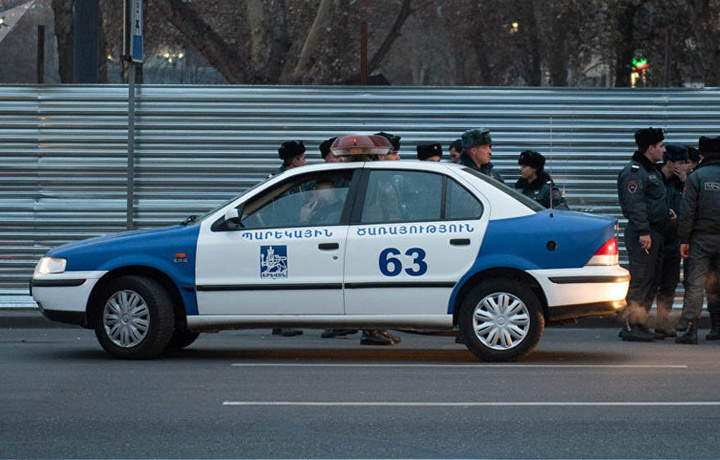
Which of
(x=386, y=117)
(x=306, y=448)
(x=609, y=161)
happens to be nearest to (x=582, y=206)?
(x=609, y=161)

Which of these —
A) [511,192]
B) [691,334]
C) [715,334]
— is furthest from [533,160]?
[715,334]

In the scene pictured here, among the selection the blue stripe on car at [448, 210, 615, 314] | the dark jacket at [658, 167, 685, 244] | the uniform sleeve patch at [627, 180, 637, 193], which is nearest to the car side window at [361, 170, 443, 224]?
the blue stripe on car at [448, 210, 615, 314]

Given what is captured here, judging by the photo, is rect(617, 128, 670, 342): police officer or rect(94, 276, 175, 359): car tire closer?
rect(94, 276, 175, 359): car tire

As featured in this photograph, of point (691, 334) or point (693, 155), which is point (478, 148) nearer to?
point (693, 155)

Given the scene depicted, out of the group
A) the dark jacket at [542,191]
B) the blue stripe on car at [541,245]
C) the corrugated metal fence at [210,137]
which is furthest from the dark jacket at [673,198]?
the blue stripe on car at [541,245]

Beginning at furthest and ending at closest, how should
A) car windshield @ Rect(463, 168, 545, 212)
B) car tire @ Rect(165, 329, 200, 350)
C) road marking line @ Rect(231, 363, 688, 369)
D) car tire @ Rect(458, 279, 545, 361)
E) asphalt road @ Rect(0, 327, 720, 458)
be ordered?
1. car tire @ Rect(165, 329, 200, 350)
2. car windshield @ Rect(463, 168, 545, 212)
3. car tire @ Rect(458, 279, 545, 361)
4. road marking line @ Rect(231, 363, 688, 369)
5. asphalt road @ Rect(0, 327, 720, 458)

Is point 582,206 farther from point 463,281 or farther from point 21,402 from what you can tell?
point 21,402

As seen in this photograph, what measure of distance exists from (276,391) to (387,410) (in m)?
1.08

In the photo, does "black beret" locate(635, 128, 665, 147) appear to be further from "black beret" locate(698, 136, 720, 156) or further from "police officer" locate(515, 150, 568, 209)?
"police officer" locate(515, 150, 568, 209)

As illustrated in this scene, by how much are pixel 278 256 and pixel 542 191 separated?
2.90 metres

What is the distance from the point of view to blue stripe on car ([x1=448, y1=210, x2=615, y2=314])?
415 inches

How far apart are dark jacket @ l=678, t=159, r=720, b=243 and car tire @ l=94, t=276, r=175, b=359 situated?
4.62m

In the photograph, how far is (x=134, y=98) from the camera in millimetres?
15234

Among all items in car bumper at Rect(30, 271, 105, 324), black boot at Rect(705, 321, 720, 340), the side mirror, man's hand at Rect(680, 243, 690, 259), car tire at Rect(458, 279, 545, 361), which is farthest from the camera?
black boot at Rect(705, 321, 720, 340)
